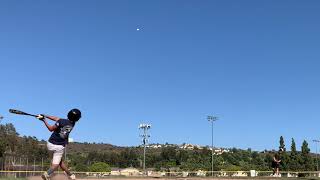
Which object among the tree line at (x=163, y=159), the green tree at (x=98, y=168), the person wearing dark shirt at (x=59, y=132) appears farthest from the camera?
the tree line at (x=163, y=159)

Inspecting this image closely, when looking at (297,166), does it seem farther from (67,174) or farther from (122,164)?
(67,174)

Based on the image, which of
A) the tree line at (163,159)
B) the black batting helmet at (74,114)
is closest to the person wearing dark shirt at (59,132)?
the black batting helmet at (74,114)

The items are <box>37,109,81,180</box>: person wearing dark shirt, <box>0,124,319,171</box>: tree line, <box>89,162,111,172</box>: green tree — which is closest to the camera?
<box>37,109,81,180</box>: person wearing dark shirt

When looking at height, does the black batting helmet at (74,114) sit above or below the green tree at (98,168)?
above

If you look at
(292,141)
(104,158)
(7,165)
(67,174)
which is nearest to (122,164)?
(104,158)

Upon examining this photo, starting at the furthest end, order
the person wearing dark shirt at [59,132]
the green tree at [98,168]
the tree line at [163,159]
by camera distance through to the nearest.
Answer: the tree line at [163,159] → the green tree at [98,168] → the person wearing dark shirt at [59,132]

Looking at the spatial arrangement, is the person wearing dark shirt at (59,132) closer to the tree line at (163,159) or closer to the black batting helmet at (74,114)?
the black batting helmet at (74,114)

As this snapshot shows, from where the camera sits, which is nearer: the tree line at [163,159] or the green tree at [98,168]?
the green tree at [98,168]

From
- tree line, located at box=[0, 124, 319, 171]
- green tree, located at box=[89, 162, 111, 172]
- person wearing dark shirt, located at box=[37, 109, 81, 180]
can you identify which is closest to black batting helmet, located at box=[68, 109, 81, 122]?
person wearing dark shirt, located at box=[37, 109, 81, 180]

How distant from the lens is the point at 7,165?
44750mm

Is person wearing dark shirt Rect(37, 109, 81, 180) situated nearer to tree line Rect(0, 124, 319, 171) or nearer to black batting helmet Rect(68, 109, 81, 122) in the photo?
black batting helmet Rect(68, 109, 81, 122)

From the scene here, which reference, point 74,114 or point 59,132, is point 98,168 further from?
point 74,114

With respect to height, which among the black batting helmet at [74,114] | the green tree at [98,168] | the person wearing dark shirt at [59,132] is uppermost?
the black batting helmet at [74,114]

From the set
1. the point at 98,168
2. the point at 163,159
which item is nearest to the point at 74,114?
the point at 98,168
